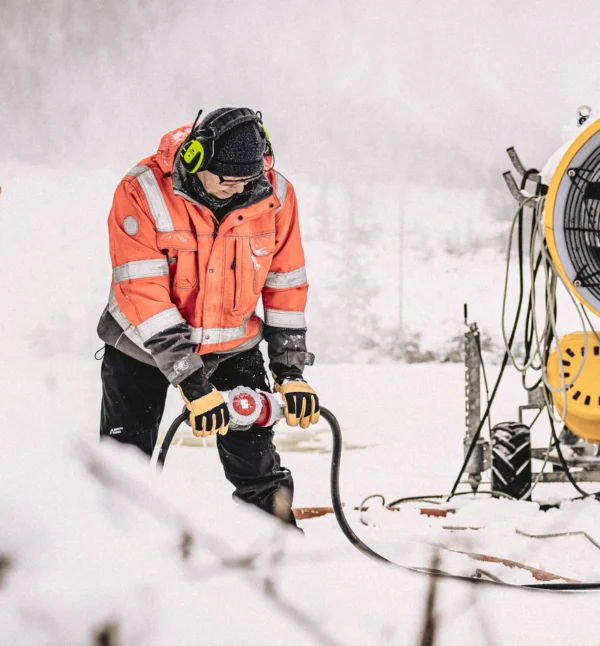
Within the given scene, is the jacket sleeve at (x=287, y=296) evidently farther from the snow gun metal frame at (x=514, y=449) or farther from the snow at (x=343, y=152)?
the snow at (x=343, y=152)

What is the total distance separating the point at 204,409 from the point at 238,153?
21.1 inches

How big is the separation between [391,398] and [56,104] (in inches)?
146

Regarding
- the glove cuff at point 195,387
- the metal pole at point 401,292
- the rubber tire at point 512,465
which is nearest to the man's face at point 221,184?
the glove cuff at point 195,387

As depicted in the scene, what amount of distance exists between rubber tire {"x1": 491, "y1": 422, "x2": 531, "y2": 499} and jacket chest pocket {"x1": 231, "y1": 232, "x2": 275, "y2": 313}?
1.28m

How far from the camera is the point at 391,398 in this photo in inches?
196

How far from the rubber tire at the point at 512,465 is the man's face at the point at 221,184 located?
4.87 ft

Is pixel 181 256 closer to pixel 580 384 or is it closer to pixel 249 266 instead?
pixel 249 266

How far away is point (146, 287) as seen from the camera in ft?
4.92

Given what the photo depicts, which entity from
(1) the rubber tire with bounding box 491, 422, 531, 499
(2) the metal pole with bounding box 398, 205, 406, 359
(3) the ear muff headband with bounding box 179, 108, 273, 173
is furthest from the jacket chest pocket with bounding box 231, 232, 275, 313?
(2) the metal pole with bounding box 398, 205, 406, 359

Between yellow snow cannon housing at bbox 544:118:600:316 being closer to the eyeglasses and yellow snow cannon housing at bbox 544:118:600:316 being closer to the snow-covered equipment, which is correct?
the snow-covered equipment

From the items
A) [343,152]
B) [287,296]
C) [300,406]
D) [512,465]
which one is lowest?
[512,465]

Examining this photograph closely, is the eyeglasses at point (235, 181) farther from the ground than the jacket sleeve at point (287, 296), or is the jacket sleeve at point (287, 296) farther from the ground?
the eyeglasses at point (235, 181)

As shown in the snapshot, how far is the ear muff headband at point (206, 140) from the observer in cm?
143

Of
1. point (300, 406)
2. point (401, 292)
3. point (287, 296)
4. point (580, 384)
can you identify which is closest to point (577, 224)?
point (580, 384)
